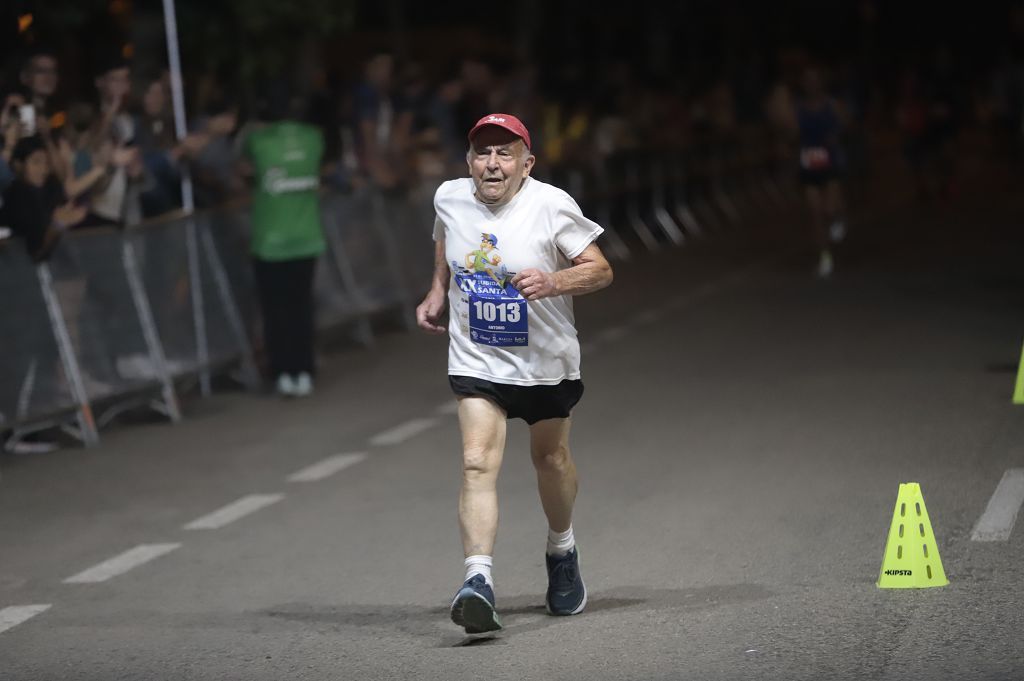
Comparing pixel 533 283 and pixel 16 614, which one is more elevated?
pixel 533 283

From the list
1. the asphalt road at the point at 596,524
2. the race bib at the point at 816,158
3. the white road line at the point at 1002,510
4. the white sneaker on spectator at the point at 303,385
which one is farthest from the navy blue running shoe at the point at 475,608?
the race bib at the point at 816,158

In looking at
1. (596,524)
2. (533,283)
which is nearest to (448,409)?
(596,524)

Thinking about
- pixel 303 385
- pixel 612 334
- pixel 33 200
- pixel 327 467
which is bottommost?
pixel 612 334

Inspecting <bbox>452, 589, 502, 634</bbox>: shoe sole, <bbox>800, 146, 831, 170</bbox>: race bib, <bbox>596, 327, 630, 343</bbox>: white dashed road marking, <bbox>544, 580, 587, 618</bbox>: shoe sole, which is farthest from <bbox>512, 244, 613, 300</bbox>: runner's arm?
<bbox>800, 146, 831, 170</bbox>: race bib

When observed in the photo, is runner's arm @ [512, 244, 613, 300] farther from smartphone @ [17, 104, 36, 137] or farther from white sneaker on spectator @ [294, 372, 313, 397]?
white sneaker on spectator @ [294, 372, 313, 397]

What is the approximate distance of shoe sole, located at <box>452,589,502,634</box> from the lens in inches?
268

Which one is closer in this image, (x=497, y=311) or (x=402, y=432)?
(x=497, y=311)

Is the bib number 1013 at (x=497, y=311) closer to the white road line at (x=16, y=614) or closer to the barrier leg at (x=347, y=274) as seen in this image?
the white road line at (x=16, y=614)

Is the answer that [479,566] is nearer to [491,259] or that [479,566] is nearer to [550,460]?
[550,460]

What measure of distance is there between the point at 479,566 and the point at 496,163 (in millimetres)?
1435

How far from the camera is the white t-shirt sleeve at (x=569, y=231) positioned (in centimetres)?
720

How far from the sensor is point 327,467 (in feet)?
36.8

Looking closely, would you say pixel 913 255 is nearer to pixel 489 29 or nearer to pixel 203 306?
pixel 203 306

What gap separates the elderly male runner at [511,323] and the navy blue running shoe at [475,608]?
0.10 meters
